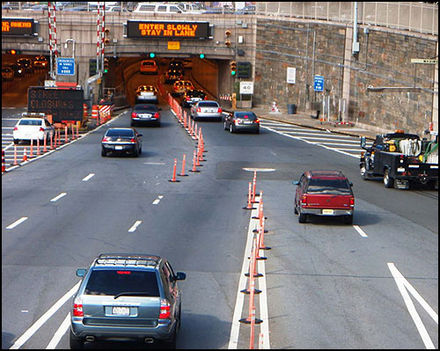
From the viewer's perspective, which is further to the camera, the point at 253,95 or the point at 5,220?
the point at 253,95

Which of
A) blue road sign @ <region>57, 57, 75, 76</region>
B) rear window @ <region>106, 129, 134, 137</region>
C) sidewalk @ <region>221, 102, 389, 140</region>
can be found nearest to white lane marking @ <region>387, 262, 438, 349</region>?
rear window @ <region>106, 129, 134, 137</region>

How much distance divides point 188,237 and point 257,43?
57.2 m

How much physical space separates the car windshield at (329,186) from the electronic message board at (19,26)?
2276 inches

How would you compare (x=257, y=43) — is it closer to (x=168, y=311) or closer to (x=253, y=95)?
(x=253, y=95)

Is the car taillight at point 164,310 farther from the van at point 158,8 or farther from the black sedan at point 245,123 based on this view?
the van at point 158,8

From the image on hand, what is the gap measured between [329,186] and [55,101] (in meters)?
30.2

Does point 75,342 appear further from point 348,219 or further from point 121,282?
point 348,219

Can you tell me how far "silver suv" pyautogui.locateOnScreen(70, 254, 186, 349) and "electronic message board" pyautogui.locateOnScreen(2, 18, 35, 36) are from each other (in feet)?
230

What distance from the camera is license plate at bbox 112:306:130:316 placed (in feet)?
42.4

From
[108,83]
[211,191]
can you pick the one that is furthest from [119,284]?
[108,83]

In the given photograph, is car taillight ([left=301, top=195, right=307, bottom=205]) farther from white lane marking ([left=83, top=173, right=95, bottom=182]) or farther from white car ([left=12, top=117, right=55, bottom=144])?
white car ([left=12, top=117, right=55, bottom=144])

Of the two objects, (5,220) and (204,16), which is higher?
(204,16)

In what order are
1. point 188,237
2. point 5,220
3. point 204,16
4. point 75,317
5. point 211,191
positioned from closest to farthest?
point 75,317
point 188,237
point 5,220
point 211,191
point 204,16

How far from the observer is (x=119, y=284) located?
13.1 meters
